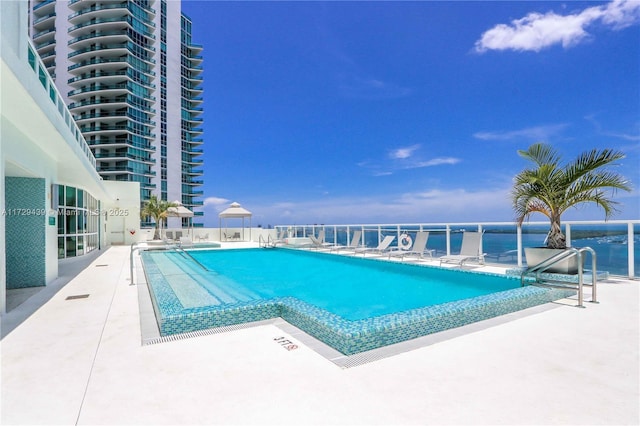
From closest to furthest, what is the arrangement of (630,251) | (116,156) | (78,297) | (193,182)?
(78,297), (630,251), (116,156), (193,182)

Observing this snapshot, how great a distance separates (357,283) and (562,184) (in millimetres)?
4166

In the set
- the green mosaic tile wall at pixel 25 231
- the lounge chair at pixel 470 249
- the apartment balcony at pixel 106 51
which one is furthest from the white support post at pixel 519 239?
the apartment balcony at pixel 106 51

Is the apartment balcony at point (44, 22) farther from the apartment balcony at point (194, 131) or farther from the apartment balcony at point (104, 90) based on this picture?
the apartment balcony at point (194, 131)

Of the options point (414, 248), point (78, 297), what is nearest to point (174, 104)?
point (414, 248)

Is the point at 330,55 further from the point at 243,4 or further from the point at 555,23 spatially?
the point at 555,23

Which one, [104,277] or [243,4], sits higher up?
[243,4]

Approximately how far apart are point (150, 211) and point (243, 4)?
1333cm

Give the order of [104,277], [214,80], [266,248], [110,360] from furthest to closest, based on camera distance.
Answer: [214,80] < [266,248] < [104,277] < [110,360]

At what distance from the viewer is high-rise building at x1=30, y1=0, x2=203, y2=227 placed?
139 ft

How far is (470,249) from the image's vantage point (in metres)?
7.91

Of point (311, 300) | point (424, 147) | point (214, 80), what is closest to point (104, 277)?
point (311, 300)

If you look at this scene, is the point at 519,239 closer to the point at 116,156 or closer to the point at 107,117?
the point at 116,156

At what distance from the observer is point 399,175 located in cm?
3719

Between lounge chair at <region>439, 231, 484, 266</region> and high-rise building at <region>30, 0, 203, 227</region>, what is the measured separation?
43.4 metres
